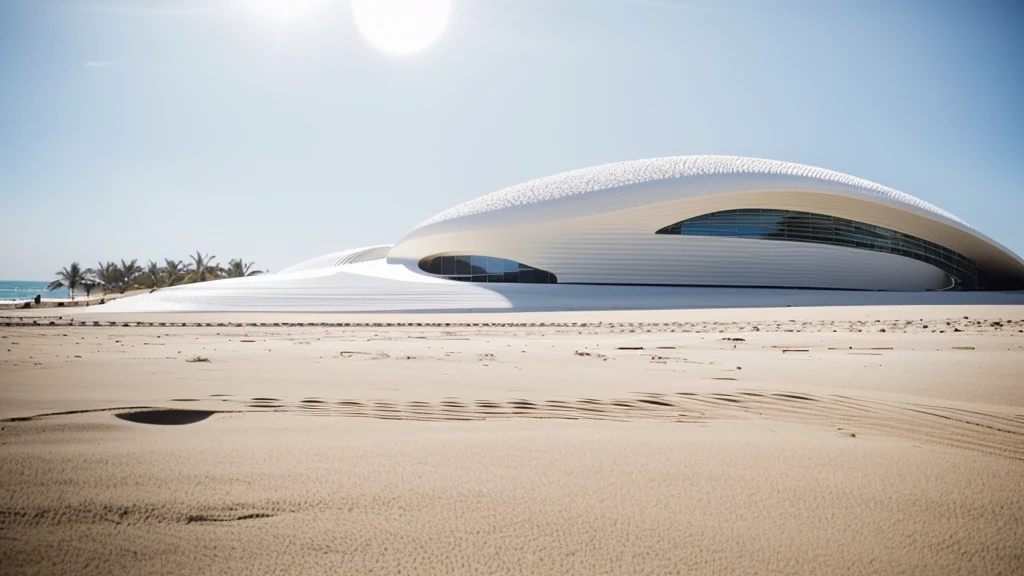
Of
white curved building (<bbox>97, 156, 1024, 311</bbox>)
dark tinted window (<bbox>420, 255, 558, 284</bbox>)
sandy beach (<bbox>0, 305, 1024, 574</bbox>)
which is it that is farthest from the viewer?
dark tinted window (<bbox>420, 255, 558, 284</bbox>)

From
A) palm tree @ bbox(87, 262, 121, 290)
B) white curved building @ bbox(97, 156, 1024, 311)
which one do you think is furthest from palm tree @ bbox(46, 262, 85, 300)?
white curved building @ bbox(97, 156, 1024, 311)

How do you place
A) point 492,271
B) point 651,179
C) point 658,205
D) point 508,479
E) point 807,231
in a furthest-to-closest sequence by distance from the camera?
point 807,231
point 492,271
point 651,179
point 658,205
point 508,479

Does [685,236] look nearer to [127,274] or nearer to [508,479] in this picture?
[508,479]

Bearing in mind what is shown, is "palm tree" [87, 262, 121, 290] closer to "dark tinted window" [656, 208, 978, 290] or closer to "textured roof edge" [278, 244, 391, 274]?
"textured roof edge" [278, 244, 391, 274]

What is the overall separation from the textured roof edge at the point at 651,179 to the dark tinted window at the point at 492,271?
2.76 m

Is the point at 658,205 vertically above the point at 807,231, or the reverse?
the point at 658,205

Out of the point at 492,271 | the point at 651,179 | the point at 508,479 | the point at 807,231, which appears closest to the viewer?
the point at 508,479

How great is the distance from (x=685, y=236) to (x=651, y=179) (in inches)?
138

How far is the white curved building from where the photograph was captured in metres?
26.9

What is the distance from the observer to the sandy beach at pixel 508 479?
1234 millimetres

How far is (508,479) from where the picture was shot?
168 cm

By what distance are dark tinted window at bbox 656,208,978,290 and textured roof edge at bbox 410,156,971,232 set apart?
2.23 metres

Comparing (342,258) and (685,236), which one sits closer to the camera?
(685,236)

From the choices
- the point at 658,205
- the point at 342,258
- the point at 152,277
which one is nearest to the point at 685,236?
the point at 658,205
